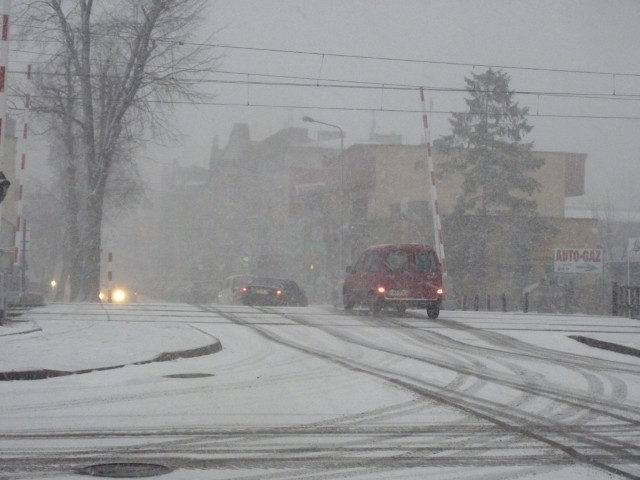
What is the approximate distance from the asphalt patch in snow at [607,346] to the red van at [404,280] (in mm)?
4737

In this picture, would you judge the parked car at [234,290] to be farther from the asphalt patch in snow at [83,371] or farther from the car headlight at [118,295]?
the asphalt patch in snow at [83,371]

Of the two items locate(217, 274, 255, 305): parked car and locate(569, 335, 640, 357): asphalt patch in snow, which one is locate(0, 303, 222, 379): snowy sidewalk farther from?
locate(217, 274, 255, 305): parked car

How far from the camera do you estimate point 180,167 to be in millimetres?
143000

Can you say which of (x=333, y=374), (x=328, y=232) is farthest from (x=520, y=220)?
(x=333, y=374)

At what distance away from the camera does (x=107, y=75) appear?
1287 inches

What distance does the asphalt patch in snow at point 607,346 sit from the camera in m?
15.2

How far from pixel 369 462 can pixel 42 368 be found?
5474 millimetres

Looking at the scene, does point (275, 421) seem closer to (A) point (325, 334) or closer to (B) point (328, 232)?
(A) point (325, 334)

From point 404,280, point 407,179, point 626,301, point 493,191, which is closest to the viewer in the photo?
point 404,280

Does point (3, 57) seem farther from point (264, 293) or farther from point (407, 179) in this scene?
point (407, 179)

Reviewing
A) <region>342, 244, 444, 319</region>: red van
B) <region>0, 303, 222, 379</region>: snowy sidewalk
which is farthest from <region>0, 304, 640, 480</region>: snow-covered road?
<region>342, 244, 444, 319</region>: red van

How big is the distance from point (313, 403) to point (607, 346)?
28.7ft

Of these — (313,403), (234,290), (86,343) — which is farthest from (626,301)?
(313,403)

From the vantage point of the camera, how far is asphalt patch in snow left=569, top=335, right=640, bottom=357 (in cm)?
1524
